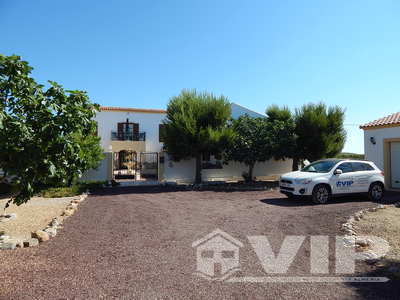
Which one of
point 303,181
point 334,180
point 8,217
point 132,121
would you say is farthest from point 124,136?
point 334,180

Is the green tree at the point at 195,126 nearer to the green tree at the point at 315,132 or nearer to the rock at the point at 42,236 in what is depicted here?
the green tree at the point at 315,132

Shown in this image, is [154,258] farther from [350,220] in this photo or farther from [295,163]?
[295,163]

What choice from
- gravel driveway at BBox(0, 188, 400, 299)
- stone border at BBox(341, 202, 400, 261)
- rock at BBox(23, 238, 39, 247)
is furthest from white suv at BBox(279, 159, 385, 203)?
rock at BBox(23, 238, 39, 247)

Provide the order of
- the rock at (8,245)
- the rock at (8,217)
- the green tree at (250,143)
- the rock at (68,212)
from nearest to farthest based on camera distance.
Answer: the rock at (8,245) < the rock at (8,217) < the rock at (68,212) < the green tree at (250,143)

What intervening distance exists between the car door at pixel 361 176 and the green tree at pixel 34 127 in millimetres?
9651

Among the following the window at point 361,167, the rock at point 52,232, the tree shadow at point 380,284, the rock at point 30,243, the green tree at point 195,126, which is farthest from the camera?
the green tree at point 195,126

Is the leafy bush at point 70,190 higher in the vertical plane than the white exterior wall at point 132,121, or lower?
lower

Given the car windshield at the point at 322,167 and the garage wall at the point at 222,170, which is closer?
the car windshield at the point at 322,167

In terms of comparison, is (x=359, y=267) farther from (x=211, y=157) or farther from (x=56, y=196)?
(x=211, y=157)

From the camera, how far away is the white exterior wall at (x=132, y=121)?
26.0m

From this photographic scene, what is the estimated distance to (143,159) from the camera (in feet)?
80.5

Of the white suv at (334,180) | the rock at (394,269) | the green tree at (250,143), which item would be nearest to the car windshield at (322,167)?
the white suv at (334,180)

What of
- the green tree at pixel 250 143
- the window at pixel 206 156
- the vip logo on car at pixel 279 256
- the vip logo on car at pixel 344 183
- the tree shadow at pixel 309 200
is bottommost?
the vip logo on car at pixel 279 256

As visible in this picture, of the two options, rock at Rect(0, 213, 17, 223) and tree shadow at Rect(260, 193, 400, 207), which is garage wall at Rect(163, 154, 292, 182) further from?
rock at Rect(0, 213, 17, 223)
